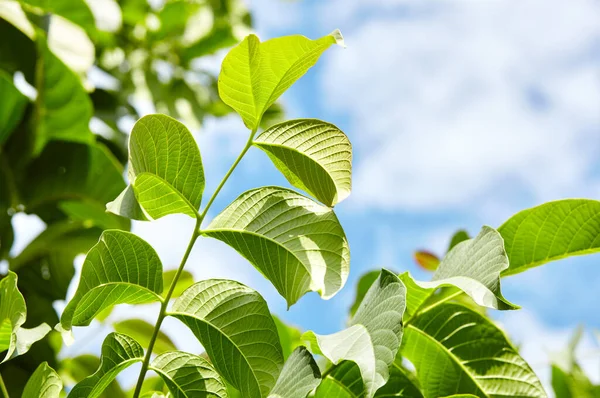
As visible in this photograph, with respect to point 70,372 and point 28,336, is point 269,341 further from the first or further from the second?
point 70,372

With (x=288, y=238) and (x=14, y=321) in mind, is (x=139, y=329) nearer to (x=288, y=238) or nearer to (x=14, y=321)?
(x=14, y=321)

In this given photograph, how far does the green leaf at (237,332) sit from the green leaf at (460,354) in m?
0.17

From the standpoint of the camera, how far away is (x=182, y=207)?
25.0 inches

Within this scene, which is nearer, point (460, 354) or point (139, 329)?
point (460, 354)

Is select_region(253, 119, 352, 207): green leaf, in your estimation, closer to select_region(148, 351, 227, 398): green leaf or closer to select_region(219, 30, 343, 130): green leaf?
select_region(219, 30, 343, 130): green leaf

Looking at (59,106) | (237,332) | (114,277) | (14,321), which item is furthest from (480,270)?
(59,106)

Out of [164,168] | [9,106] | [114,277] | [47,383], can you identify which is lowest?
[47,383]

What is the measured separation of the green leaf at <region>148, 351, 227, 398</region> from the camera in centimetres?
60

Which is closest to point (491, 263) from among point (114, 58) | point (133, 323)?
point (133, 323)

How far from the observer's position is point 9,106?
1.17m

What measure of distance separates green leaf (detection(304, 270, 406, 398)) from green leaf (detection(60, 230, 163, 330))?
173 mm

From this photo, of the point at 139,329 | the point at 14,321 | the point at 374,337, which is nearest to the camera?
the point at 374,337

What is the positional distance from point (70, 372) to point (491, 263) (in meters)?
0.98

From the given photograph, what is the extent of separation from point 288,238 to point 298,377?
13 centimetres
